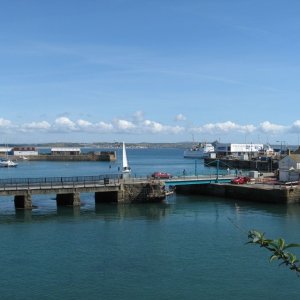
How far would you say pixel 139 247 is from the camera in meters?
33.8

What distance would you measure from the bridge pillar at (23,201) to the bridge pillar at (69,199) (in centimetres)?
379

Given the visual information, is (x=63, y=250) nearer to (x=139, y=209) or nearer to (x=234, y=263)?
(x=234, y=263)

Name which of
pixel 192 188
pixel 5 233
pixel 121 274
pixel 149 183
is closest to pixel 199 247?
pixel 121 274

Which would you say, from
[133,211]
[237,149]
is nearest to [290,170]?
[133,211]

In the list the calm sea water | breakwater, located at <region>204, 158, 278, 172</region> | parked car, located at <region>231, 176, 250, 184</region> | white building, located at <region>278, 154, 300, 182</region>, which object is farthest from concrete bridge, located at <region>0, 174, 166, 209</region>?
breakwater, located at <region>204, 158, 278, 172</region>

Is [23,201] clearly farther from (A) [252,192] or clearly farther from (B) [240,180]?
(B) [240,180]

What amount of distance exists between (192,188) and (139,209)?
1486cm

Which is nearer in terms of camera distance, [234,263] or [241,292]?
[241,292]

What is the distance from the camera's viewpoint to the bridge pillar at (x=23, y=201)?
167ft

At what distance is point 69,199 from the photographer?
53594 millimetres

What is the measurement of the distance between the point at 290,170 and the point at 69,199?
1098 inches

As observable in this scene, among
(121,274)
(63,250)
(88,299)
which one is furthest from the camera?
(63,250)

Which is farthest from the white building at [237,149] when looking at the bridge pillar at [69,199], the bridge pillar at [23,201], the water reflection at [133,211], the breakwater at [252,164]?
the bridge pillar at [23,201]

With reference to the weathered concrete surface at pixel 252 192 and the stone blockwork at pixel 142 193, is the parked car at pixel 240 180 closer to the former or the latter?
the weathered concrete surface at pixel 252 192
